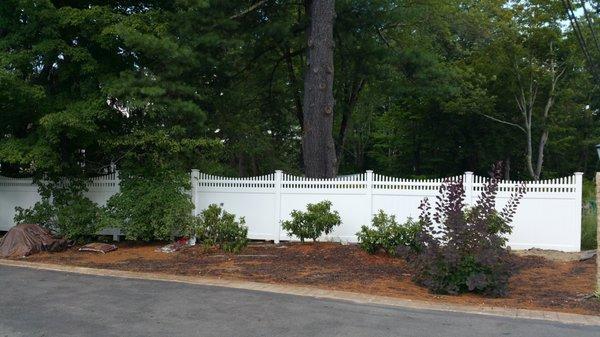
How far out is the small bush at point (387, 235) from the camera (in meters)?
11.0

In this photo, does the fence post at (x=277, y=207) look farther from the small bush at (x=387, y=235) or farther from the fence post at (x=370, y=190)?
the small bush at (x=387, y=235)

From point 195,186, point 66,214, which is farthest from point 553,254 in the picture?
point 66,214

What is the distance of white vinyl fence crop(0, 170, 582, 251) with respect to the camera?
40.7 feet

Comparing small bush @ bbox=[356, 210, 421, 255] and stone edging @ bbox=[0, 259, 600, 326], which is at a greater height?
small bush @ bbox=[356, 210, 421, 255]

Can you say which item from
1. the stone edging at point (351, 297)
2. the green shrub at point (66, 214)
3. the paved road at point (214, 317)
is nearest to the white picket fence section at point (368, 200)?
the green shrub at point (66, 214)

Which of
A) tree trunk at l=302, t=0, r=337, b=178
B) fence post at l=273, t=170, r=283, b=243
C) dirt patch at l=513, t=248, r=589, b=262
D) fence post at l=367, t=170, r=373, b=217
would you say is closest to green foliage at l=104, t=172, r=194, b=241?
fence post at l=273, t=170, r=283, b=243

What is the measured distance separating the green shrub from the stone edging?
3.05 meters

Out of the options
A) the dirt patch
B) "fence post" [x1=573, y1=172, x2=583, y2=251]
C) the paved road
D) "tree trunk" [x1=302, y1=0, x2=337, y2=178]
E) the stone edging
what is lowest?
the stone edging

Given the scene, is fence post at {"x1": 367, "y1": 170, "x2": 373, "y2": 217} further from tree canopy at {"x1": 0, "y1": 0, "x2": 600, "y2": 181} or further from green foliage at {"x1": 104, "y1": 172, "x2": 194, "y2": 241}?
green foliage at {"x1": 104, "y1": 172, "x2": 194, "y2": 241}

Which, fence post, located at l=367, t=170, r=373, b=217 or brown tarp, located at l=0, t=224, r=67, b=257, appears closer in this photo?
brown tarp, located at l=0, t=224, r=67, b=257

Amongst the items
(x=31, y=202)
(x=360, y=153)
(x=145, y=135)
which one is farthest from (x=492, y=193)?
(x=360, y=153)

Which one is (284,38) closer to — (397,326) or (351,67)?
(351,67)

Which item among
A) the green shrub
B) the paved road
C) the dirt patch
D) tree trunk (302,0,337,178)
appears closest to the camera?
the paved road

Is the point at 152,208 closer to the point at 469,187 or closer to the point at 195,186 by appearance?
the point at 195,186
